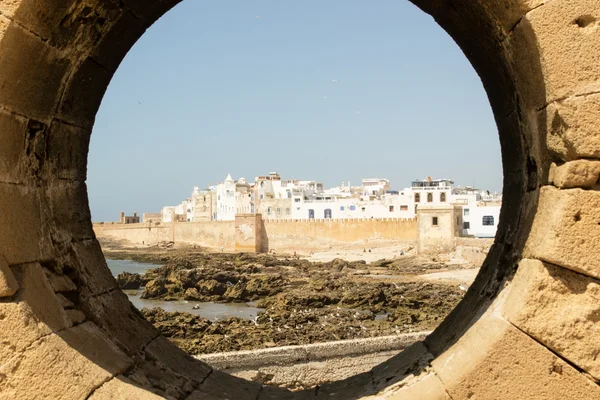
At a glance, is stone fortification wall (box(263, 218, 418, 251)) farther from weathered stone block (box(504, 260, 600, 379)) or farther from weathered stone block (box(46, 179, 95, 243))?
weathered stone block (box(504, 260, 600, 379))

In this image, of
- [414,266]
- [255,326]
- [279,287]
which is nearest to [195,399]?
[255,326]

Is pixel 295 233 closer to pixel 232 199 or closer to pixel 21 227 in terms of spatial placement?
pixel 232 199

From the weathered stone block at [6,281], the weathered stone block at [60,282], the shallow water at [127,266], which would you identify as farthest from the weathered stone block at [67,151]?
the shallow water at [127,266]

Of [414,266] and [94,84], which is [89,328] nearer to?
[94,84]

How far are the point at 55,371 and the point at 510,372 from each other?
1838 millimetres

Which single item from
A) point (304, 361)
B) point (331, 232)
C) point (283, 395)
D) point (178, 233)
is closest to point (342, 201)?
point (331, 232)

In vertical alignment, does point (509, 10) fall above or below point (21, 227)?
above

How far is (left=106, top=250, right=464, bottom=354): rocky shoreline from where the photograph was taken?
1513 centimetres

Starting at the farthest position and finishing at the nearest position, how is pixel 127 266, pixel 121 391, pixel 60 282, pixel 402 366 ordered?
pixel 127 266, pixel 402 366, pixel 60 282, pixel 121 391

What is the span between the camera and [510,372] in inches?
91.6

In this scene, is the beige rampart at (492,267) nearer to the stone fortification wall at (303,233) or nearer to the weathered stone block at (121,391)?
the weathered stone block at (121,391)

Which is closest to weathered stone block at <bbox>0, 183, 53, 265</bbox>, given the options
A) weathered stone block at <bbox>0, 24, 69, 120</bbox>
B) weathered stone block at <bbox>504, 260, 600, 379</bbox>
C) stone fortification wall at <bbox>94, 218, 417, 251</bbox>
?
weathered stone block at <bbox>0, 24, 69, 120</bbox>

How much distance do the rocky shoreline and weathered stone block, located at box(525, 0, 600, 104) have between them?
35.6 feet

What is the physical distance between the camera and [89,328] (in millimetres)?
2840
